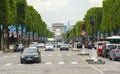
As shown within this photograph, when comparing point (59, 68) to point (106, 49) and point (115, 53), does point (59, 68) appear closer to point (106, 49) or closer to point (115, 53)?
point (115, 53)

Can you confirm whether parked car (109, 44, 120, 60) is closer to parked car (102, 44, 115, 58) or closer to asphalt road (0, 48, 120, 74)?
parked car (102, 44, 115, 58)

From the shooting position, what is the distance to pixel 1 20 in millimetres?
80562

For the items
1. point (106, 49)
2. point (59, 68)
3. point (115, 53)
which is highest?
point (106, 49)

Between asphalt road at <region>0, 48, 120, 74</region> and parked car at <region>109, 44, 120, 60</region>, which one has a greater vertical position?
parked car at <region>109, 44, 120, 60</region>

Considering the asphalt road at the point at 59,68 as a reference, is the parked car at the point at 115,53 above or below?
above

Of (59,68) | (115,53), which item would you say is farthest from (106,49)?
(59,68)

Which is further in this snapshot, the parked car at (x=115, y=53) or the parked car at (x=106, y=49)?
the parked car at (x=106, y=49)

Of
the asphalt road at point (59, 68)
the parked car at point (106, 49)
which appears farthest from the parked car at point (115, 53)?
the asphalt road at point (59, 68)

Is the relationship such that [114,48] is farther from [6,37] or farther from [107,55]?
[6,37]

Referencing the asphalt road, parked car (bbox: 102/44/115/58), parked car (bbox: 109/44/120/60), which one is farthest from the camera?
parked car (bbox: 102/44/115/58)

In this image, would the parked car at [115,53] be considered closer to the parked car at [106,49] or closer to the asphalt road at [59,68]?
the parked car at [106,49]

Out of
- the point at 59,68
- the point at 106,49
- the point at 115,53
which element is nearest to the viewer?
the point at 59,68

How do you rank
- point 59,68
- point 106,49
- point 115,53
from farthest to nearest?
point 106,49, point 115,53, point 59,68

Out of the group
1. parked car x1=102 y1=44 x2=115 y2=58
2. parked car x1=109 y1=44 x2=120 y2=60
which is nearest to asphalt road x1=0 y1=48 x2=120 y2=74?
parked car x1=109 y1=44 x2=120 y2=60
